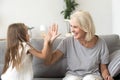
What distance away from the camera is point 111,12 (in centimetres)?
505

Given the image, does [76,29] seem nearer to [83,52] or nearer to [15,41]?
[83,52]

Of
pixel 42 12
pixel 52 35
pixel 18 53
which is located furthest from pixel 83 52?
pixel 42 12

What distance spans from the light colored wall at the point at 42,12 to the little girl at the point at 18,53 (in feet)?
9.92

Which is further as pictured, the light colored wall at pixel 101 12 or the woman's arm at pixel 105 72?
the light colored wall at pixel 101 12

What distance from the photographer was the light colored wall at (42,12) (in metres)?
4.98

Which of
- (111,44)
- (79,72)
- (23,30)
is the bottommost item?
(79,72)

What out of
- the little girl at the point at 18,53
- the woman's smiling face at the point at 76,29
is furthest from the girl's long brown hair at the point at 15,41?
the woman's smiling face at the point at 76,29

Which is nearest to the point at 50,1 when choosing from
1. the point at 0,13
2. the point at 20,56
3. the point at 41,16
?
the point at 41,16

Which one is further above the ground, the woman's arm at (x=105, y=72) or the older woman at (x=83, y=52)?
the older woman at (x=83, y=52)

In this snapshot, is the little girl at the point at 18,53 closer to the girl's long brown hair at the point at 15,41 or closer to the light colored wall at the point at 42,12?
the girl's long brown hair at the point at 15,41

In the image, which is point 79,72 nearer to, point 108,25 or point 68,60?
point 68,60

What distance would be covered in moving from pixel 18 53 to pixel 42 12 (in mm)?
3120

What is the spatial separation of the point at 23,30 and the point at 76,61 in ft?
1.76

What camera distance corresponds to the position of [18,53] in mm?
1979
